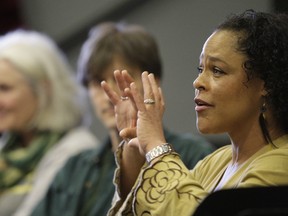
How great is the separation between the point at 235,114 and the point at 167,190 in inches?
7.3

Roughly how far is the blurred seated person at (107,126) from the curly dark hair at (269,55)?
80 cm

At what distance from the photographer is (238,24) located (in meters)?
1.49

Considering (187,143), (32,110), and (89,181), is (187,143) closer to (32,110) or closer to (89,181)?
(89,181)

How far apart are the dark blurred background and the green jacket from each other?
278mm

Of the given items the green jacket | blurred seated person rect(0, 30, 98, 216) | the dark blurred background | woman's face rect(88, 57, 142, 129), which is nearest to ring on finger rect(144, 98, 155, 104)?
the dark blurred background

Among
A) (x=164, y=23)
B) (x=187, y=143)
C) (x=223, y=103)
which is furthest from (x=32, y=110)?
(x=223, y=103)

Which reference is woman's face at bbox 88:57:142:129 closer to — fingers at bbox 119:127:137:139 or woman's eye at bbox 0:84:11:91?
woman's eye at bbox 0:84:11:91

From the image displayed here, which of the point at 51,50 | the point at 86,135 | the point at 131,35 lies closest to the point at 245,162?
the point at 131,35

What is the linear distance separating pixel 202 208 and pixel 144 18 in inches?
80.6

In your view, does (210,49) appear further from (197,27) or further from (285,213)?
(197,27)

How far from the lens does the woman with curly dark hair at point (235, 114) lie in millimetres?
1430

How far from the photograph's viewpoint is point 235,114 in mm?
1479

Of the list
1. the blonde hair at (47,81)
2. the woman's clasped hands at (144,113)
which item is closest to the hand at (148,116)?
the woman's clasped hands at (144,113)

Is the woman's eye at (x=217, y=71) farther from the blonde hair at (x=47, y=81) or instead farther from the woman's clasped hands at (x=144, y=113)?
the blonde hair at (x=47, y=81)
